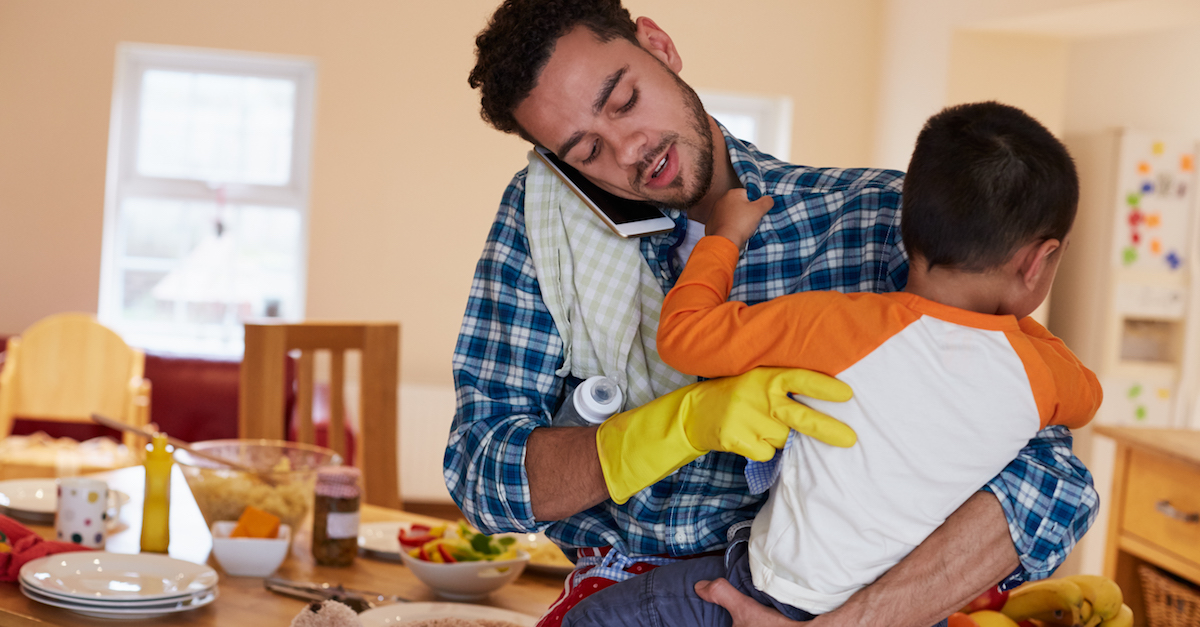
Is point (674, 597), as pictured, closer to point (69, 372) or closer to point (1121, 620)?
point (1121, 620)

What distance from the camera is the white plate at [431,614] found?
1284mm

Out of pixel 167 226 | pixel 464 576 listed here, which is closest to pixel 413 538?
pixel 464 576

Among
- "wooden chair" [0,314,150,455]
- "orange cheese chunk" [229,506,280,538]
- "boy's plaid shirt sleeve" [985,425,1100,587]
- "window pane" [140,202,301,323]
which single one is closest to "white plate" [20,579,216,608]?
"orange cheese chunk" [229,506,280,538]

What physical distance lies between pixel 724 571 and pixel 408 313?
3802 millimetres

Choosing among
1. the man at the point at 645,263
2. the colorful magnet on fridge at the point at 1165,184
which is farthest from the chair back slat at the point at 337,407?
the colorful magnet on fridge at the point at 1165,184

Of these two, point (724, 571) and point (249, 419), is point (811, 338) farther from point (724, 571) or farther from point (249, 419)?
point (249, 419)

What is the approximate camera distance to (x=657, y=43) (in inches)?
51.1

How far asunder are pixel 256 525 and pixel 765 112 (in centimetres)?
399

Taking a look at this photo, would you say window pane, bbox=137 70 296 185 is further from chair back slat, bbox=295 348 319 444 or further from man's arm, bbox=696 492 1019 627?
man's arm, bbox=696 492 1019 627

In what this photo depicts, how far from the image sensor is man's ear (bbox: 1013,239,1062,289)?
0.90m

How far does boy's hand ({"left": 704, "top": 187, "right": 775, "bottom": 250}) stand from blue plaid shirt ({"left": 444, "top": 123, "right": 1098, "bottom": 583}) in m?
0.03

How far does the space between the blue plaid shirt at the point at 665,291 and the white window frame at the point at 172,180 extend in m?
3.68

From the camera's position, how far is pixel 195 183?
4637mm

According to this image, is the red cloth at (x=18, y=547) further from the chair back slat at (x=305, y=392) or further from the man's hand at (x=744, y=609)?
the man's hand at (x=744, y=609)
